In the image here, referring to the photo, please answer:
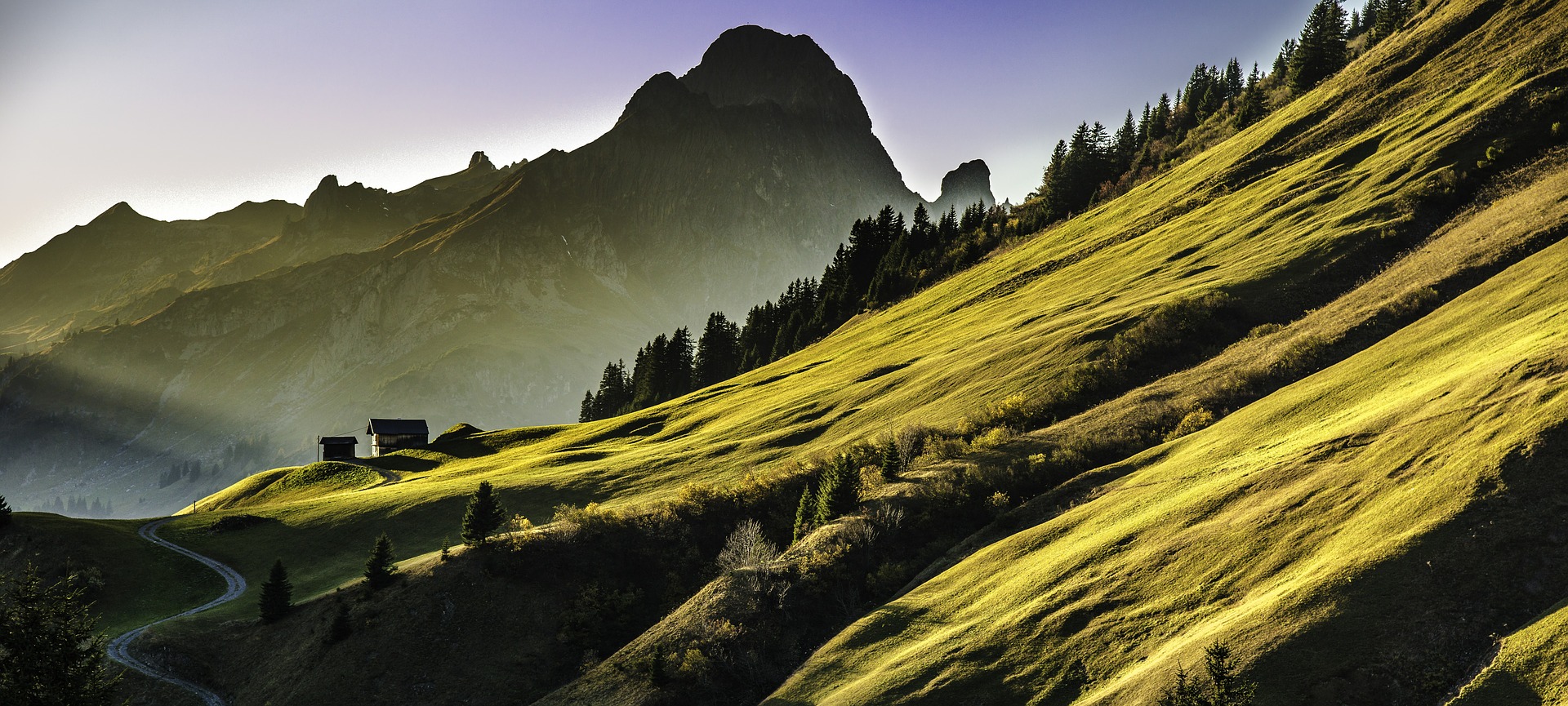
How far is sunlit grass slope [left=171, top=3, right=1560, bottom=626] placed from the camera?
174 feet

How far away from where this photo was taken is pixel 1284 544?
21.5 metres

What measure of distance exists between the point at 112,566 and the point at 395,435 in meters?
57.6

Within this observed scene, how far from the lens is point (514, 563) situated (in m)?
41.0

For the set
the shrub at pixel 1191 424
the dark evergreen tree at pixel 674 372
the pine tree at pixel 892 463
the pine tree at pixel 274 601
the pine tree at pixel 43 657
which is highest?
the dark evergreen tree at pixel 674 372

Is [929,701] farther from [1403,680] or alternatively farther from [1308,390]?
[1308,390]

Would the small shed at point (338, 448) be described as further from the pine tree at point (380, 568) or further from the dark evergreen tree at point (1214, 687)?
the dark evergreen tree at point (1214, 687)

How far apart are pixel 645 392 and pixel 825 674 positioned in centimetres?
11123

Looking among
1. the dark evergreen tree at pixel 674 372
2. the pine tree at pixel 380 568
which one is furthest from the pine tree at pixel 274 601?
the dark evergreen tree at pixel 674 372

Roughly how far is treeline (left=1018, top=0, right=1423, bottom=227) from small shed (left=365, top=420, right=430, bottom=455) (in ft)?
329

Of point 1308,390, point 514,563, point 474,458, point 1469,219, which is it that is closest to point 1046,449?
point 1308,390

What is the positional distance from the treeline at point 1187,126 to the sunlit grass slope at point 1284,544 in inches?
3772

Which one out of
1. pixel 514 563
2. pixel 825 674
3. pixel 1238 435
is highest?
pixel 514 563

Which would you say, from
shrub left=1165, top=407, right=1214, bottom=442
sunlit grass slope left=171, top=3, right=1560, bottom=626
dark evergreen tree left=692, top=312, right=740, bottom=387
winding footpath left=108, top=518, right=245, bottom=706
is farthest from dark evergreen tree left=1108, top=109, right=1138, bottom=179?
winding footpath left=108, top=518, right=245, bottom=706

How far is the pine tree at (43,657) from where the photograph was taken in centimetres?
2159
